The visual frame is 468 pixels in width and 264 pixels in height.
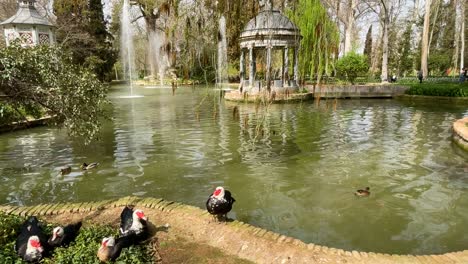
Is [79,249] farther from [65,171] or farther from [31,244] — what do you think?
[65,171]

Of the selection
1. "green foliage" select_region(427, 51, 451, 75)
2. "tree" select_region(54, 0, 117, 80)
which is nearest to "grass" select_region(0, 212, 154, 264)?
"tree" select_region(54, 0, 117, 80)

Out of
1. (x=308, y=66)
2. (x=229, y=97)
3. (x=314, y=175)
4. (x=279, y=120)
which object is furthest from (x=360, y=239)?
(x=308, y=66)

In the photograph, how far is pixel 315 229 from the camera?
6.39m

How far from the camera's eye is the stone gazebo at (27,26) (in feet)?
67.6

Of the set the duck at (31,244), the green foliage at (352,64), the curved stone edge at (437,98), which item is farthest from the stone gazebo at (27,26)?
the curved stone edge at (437,98)

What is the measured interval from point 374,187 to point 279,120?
9.86m

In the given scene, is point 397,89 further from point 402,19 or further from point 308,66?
point 402,19

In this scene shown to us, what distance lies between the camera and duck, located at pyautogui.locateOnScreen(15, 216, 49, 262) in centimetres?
481

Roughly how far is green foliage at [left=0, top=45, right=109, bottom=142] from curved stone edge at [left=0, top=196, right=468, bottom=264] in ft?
10.4

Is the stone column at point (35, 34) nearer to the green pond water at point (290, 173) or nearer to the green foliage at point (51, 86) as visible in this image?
the green pond water at point (290, 173)

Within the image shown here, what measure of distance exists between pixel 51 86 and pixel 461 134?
12.6 metres

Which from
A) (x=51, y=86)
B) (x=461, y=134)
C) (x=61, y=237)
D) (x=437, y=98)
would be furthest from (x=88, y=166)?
(x=437, y=98)

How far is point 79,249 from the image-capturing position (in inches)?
197

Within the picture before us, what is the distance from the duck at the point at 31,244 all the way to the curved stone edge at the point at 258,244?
152cm
